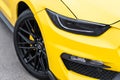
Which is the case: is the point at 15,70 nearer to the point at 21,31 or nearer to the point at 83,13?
the point at 21,31

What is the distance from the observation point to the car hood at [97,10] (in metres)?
2.70

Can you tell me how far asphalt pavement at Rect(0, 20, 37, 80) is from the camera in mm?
3789

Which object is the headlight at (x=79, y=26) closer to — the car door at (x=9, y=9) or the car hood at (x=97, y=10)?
the car hood at (x=97, y=10)

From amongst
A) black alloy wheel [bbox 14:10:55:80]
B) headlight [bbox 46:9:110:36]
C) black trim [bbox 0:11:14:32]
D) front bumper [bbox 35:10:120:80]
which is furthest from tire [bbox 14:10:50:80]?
headlight [bbox 46:9:110:36]

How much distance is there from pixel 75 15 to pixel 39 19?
0.47 meters

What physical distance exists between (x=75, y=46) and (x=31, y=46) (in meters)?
1.00

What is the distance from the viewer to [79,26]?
2.78 meters

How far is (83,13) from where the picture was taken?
9.07 feet

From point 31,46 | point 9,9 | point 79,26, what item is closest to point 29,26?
point 31,46

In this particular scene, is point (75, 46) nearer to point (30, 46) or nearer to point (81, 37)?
point (81, 37)

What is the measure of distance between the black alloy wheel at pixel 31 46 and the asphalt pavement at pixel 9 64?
0.14 metres

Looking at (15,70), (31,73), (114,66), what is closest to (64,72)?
(114,66)

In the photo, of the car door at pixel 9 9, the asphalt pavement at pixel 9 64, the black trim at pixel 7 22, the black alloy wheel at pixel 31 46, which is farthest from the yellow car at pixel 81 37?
the black trim at pixel 7 22

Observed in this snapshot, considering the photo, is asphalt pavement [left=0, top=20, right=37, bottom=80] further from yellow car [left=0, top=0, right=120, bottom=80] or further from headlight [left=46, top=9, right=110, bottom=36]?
headlight [left=46, top=9, right=110, bottom=36]
